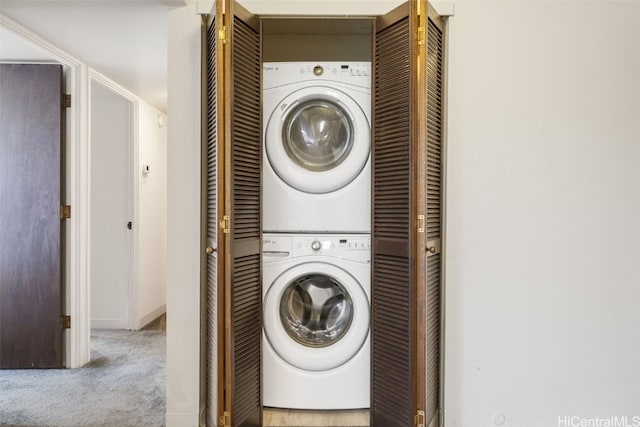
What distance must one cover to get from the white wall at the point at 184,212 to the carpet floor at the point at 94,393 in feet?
1.22

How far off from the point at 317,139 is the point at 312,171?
0.57ft

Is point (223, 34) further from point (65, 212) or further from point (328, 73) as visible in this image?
point (65, 212)

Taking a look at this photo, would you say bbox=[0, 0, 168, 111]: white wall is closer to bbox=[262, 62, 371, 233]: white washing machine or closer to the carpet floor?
bbox=[262, 62, 371, 233]: white washing machine

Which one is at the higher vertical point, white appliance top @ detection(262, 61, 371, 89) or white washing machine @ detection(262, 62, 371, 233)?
white appliance top @ detection(262, 61, 371, 89)

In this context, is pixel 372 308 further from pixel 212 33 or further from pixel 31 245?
pixel 31 245

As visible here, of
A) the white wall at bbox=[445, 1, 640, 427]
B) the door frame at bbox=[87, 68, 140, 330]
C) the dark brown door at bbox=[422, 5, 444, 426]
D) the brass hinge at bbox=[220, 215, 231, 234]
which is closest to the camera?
the brass hinge at bbox=[220, 215, 231, 234]

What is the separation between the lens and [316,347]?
74.0 inches

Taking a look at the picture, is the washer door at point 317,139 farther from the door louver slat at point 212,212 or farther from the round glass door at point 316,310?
the round glass door at point 316,310

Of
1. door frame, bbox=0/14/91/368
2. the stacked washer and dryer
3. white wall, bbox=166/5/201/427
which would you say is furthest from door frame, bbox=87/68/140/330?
the stacked washer and dryer

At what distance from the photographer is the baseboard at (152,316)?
12.0ft

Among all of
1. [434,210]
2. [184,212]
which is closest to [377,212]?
[434,210]

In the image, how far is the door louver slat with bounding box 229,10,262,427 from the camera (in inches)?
64.4

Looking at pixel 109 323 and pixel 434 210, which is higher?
pixel 434 210

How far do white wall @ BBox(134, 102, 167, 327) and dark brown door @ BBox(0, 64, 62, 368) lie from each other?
95 cm
